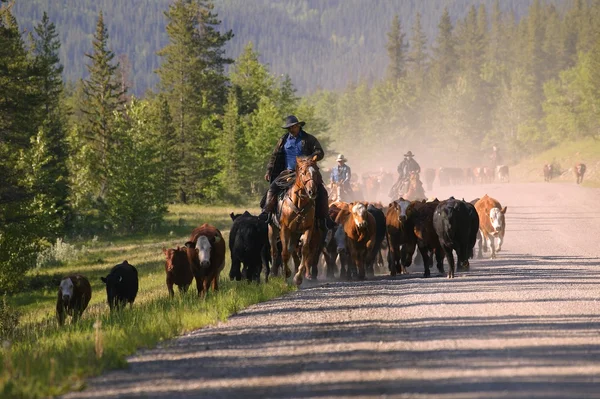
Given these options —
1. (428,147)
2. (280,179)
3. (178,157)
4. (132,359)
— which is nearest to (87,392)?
(132,359)

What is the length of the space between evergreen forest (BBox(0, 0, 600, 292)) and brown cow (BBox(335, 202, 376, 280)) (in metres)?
14.8

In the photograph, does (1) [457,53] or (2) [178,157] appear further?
(1) [457,53]

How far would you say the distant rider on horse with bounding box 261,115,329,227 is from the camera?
15492 millimetres

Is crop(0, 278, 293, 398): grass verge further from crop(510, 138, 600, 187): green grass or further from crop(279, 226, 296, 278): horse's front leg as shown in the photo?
crop(510, 138, 600, 187): green grass

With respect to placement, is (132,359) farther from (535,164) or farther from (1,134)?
(535,164)

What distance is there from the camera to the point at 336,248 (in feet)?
58.9

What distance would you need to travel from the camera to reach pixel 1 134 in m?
32.0

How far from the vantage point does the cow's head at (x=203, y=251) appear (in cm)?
1569

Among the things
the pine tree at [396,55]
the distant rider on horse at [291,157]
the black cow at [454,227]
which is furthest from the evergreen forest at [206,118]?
the black cow at [454,227]

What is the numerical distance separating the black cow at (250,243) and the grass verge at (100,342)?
89.6 inches

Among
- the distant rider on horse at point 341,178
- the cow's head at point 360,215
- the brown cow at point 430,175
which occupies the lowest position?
the cow's head at point 360,215

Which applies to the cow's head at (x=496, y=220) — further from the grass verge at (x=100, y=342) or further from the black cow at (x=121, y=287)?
the black cow at (x=121, y=287)

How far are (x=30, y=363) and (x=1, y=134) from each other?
25.8m

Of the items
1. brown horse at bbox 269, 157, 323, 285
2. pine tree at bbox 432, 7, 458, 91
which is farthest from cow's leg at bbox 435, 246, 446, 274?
pine tree at bbox 432, 7, 458, 91
